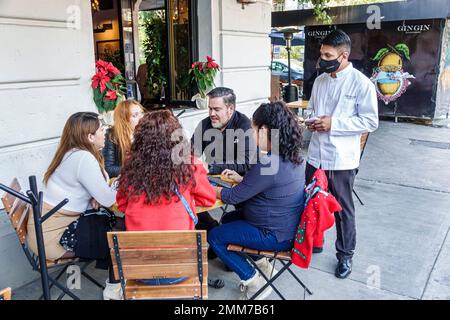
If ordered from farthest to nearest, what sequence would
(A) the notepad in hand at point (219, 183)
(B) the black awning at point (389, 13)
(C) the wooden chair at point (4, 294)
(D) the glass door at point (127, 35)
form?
(B) the black awning at point (389, 13) < (D) the glass door at point (127, 35) < (A) the notepad in hand at point (219, 183) < (C) the wooden chair at point (4, 294)

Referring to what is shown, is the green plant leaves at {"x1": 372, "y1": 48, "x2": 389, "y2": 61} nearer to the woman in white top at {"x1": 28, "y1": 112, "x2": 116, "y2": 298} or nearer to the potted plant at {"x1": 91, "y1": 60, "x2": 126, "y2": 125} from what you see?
the potted plant at {"x1": 91, "y1": 60, "x2": 126, "y2": 125}

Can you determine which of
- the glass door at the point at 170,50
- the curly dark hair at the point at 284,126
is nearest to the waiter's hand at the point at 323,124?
the curly dark hair at the point at 284,126

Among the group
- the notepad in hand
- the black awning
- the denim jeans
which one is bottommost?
the denim jeans

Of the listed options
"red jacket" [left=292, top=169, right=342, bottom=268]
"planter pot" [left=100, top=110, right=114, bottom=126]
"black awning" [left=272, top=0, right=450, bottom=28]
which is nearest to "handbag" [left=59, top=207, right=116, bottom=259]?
"red jacket" [left=292, top=169, right=342, bottom=268]

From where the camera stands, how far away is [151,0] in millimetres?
6227

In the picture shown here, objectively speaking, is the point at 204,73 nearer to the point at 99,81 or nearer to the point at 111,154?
the point at 99,81

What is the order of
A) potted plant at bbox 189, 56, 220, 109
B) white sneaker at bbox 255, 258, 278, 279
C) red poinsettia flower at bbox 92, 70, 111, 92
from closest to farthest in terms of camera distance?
white sneaker at bbox 255, 258, 278, 279, red poinsettia flower at bbox 92, 70, 111, 92, potted plant at bbox 189, 56, 220, 109

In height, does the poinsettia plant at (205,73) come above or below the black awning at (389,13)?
below

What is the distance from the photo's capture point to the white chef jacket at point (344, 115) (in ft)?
10.5

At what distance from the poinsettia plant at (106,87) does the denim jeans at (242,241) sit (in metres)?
1.79

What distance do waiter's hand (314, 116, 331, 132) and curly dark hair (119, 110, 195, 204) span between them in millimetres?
1302

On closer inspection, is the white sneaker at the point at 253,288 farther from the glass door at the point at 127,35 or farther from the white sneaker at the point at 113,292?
the glass door at the point at 127,35

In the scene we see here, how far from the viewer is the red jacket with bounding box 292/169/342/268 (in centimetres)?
249
